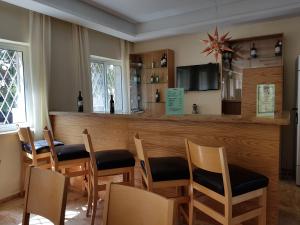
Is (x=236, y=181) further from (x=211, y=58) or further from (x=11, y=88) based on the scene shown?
(x=211, y=58)

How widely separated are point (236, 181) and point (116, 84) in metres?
3.78

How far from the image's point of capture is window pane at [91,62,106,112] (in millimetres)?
4464

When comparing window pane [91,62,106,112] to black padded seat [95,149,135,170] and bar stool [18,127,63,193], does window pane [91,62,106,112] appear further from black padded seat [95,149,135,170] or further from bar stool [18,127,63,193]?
black padded seat [95,149,135,170]

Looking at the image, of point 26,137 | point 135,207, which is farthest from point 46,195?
point 26,137

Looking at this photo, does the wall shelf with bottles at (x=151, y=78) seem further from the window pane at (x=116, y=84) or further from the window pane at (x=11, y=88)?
the window pane at (x=11, y=88)

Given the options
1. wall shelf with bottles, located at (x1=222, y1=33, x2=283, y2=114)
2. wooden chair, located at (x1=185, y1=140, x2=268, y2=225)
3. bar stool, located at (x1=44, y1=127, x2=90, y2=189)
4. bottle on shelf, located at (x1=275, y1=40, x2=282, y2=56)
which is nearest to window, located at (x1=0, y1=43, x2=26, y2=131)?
bar stool, located at (x1=44, y1=127, x2=90, y2=189)

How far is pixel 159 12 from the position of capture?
391cm

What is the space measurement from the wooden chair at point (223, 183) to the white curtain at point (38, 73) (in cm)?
235

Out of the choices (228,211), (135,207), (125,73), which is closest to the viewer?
(135,207)

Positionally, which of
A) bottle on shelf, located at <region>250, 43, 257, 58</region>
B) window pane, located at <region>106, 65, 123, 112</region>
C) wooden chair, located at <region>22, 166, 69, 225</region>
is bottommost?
wooden chair, located at <region>22, 166, 69, 225</region>

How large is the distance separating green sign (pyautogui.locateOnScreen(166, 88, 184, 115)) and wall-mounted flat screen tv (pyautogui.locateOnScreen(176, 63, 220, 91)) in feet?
7.42

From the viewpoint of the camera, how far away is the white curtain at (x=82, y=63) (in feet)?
12.6

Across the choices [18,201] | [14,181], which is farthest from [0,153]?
[18,201]

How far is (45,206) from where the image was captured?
3.77 ft
